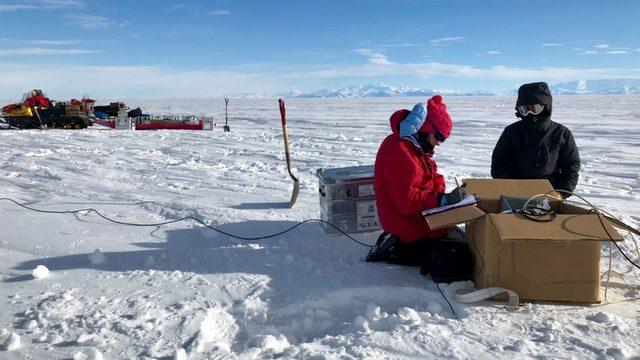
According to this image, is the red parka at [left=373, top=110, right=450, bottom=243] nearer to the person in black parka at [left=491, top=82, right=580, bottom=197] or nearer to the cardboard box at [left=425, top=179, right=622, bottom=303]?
the cardboard box at [left=425, top=179, right=622, bottom=303]

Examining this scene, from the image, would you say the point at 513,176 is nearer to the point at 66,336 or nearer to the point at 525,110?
the point at 525,110

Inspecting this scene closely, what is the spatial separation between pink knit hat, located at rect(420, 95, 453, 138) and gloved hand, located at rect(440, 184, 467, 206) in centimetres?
41

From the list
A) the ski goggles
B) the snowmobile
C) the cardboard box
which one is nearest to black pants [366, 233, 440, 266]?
the cardboard box

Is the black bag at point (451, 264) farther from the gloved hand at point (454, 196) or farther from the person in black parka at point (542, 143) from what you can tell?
the person in black parka at point (542, 143)

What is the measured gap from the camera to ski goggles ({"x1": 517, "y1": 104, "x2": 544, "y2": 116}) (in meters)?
4.12

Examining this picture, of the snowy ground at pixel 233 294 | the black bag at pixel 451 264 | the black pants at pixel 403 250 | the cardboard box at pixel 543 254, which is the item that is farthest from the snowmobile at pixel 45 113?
the cardboard box at pixel 543 254

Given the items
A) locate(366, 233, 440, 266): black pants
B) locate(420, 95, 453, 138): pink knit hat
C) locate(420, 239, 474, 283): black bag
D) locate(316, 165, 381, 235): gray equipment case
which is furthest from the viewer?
locate(316, 165, 381, 235): gray equipment case

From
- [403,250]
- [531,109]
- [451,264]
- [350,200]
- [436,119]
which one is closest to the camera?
[451,264]

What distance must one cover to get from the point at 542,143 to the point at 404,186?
5.12ft

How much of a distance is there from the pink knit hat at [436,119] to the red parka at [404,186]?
6.6 inches

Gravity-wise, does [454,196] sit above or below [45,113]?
below

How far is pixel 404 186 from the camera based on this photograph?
344 cm

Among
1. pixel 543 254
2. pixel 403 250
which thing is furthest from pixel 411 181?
pixel 543 254

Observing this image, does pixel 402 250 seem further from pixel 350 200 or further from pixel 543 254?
pixel 543 254
